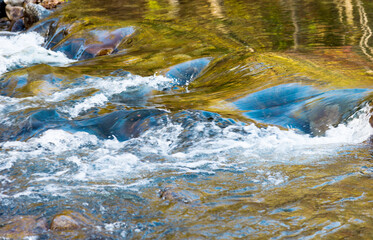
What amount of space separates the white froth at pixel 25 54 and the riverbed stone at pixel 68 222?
6360 mm

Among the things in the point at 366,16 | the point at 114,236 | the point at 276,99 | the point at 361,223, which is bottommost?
the point at 366,16

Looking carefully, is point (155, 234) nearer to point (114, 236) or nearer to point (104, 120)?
point (114, 236)

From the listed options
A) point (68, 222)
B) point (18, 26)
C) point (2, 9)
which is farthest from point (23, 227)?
point (2, 9)

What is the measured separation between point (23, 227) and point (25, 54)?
27.1 feet

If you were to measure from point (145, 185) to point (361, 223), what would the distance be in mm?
1724

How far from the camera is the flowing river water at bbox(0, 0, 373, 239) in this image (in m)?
2.92

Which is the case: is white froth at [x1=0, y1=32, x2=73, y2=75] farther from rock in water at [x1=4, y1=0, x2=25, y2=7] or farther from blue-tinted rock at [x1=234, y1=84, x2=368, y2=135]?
blue-tinted rock at [x1=234, y1=84, x2=368, y2=135]

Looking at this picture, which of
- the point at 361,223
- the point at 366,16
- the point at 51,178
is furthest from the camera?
the point at 366,16

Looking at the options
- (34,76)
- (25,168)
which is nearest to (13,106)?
(34,76)

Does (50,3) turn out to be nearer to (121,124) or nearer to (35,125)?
(35,125)

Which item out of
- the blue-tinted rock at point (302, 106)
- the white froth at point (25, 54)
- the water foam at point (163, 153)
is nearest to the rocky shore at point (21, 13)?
the white froth at point (25, 54)

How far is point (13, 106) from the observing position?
601 cm

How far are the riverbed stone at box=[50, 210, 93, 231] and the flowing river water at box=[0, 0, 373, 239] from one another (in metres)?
0.05

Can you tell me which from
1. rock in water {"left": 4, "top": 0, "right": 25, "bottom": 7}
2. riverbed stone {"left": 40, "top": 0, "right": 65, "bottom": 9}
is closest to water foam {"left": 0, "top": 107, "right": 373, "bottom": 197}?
riverbed stone {"left": 40, "top": 0, "right": 65, "bottom": 9}
